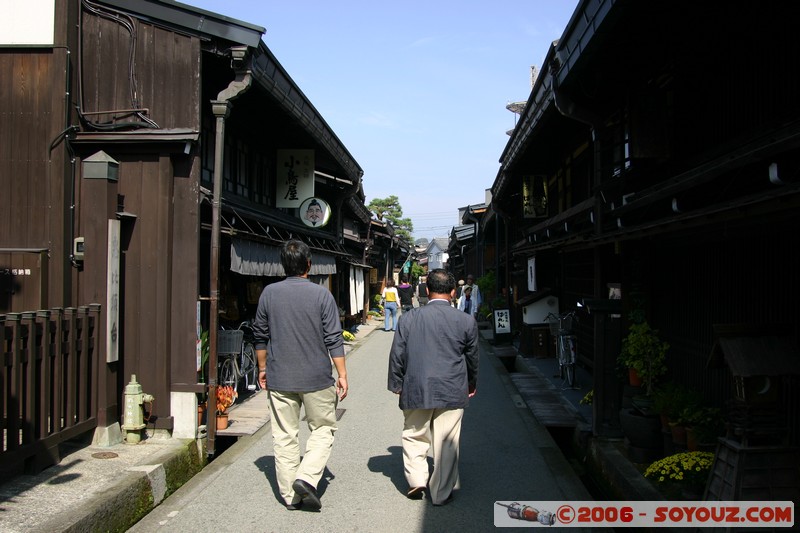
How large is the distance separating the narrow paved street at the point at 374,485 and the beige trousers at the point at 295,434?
1.02 ft

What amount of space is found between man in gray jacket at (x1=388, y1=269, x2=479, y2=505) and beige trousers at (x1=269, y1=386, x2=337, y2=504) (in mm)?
670

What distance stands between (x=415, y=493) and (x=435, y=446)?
542 mm

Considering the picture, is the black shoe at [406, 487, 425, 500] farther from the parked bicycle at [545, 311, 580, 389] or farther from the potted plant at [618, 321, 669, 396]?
the parked bicycle at [545, 311, 580, 389]

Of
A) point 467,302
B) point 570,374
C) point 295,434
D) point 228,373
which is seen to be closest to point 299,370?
point 295,434

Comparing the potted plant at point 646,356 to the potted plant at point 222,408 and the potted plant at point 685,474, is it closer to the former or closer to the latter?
the potted plant at point 685,474

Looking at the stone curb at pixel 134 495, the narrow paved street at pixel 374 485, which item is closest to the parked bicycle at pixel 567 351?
the narrow paved street at pixel 374 485

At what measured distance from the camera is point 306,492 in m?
5.49

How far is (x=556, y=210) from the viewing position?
15.9 metres

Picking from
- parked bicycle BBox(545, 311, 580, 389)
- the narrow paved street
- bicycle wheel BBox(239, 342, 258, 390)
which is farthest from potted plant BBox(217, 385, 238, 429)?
parked bicycle BBox(545, 311, 580, 389)

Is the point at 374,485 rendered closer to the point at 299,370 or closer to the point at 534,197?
the point at 299,370

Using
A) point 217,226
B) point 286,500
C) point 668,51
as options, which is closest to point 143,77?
point 217,226

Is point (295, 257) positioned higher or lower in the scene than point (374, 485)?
higher

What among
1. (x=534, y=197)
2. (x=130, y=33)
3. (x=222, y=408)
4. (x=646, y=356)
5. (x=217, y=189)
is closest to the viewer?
Result: (x=646, y=356)

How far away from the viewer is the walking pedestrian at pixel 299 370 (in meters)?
5.54
